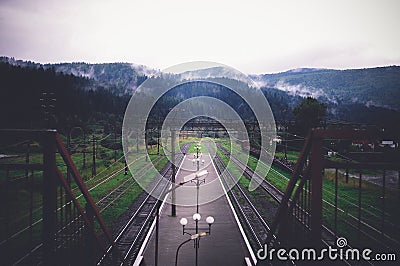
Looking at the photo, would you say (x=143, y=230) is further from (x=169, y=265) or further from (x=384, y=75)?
(x=384, y=75)

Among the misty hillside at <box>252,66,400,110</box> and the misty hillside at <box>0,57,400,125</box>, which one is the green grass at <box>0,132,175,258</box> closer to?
the misty hillside at <box>0,57,400,125</box>

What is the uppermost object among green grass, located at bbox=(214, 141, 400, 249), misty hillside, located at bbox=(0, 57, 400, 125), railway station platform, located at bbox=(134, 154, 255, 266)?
misty hillside, located at bbox=(0, 57, 400, 125)

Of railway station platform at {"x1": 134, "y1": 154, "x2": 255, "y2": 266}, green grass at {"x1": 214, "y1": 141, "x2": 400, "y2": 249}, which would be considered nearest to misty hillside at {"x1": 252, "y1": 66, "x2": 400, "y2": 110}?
green grass at {"x1": 214, "y1": 141, "x2": 400, "y2": 249}

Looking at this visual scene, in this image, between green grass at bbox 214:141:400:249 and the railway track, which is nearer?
the railway track

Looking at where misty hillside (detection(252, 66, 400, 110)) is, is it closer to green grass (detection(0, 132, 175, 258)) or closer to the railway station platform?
green grass (detection(0, 132, 175, 258))

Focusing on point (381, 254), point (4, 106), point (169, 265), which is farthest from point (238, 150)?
point (381, 254)

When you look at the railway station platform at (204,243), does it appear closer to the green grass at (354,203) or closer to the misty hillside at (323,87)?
the green grass at (354,203)

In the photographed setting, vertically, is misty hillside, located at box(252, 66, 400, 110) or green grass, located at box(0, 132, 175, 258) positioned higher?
misty hillside, located at box(252, 66, 400, 110)

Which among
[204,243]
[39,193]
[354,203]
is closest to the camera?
[204,243]

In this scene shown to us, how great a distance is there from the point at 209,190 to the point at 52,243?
16860mm

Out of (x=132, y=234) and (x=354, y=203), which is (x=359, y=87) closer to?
(x=354, y=203)

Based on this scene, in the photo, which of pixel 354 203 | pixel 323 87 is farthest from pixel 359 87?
pixel 354 203

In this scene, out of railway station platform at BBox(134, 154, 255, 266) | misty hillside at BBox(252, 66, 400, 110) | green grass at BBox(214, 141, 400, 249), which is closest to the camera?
railway station platform at BBox(134, 154, 255, 266)

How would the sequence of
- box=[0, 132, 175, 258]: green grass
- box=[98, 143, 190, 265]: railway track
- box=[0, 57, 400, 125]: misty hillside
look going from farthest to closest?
1. box=[0, 57, 400, 125]: misty hillside
2. box=[0, 132, 175, 258]: green grass
3. box=[98, 143, 190, 265]: railway track
